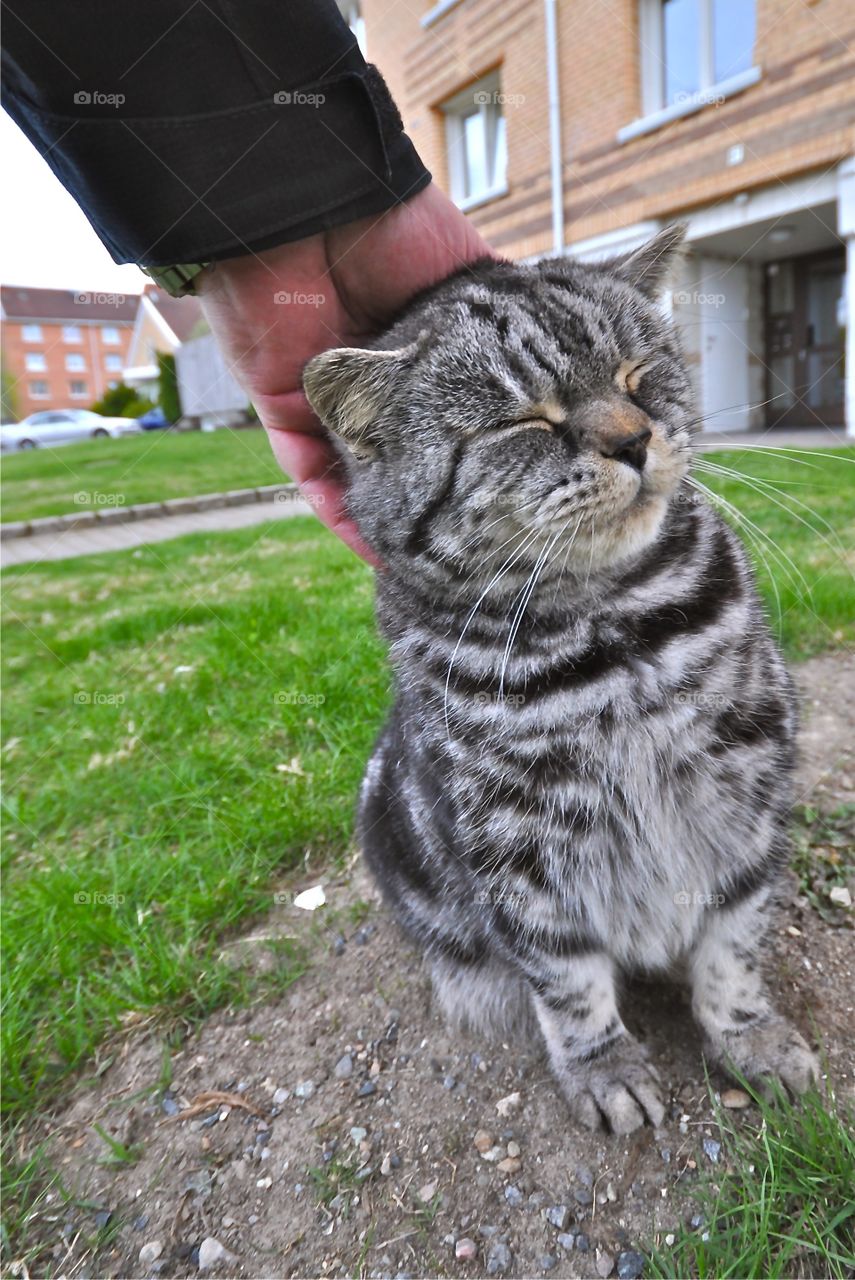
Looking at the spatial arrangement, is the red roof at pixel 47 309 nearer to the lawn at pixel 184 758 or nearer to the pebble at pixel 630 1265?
the lawn at pixel 184 758

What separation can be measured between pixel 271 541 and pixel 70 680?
8.94ft

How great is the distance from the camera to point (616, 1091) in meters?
1.41

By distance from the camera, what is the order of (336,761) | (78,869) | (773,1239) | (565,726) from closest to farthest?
(773,1239), (565,726), (78,869), (336,761)

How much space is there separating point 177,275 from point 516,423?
102 cm

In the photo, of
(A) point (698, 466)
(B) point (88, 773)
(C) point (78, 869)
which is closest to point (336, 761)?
(C) point (78, 869)

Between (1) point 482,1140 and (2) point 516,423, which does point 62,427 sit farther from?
(1) point 482,1140

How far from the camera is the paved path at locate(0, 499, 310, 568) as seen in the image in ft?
24.9

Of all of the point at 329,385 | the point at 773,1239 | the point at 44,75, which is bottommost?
the point at 773,1239

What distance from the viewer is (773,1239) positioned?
1.13m

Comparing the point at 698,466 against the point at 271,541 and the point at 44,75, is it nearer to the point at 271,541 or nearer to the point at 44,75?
the point at 44,75

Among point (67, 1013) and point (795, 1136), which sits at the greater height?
point (795, 1136)

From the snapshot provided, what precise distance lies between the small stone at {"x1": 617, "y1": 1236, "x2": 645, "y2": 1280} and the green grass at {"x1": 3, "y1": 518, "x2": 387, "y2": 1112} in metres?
0.95

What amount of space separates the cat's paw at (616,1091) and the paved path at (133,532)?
6.60 meters

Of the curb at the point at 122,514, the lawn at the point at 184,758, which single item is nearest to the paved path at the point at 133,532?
the curb at the point at 122,514
